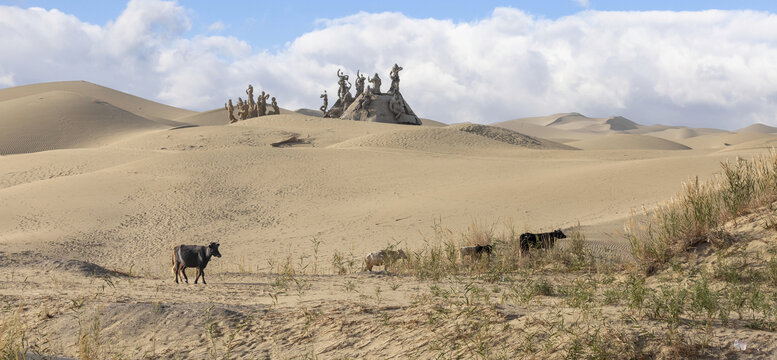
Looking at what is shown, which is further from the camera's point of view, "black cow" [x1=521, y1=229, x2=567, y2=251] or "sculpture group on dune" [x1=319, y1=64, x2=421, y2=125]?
"sculpture group on dune" [x1=319, y1=64, x2=421, y2=125]

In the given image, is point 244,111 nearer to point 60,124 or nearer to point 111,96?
point 60,124

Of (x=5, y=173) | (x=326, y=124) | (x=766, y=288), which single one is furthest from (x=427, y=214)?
(x=326, y=124)

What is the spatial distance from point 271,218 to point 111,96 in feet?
237

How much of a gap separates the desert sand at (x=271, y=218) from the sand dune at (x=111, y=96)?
48387 millimetres

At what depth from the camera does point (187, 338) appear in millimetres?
4754

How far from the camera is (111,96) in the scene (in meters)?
78.3

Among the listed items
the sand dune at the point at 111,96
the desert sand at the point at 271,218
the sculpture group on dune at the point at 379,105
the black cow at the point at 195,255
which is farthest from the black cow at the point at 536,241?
the sand dune at the point at 111,96

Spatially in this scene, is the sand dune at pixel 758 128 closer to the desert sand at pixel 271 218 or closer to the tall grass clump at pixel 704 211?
the desert sand at pixel 271 218

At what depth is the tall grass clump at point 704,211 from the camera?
7.14 meters

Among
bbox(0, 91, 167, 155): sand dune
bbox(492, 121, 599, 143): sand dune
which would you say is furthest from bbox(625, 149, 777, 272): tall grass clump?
bbox(492, 121, 599, 143): sand dune

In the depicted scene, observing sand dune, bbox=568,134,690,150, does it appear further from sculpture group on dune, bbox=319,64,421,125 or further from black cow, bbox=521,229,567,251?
black cow, bbox=521,229,567,251

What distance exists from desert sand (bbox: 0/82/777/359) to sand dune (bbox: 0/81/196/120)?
1905 inches

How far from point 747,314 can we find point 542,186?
10.8m

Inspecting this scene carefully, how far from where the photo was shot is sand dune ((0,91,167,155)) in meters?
38.3
